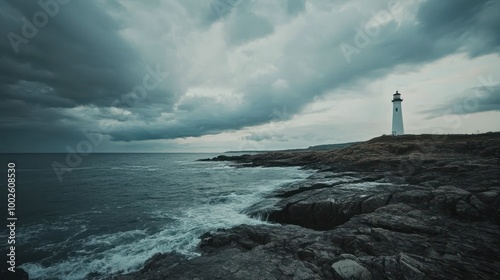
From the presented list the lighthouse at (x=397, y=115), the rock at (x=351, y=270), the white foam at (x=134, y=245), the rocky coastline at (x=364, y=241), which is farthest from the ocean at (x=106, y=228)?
the lighthouse at (x=397, y=115)

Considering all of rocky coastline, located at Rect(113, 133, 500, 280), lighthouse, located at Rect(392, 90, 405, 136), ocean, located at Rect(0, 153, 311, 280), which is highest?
lighthouse, located at Rect(392, 90, 405, 136)

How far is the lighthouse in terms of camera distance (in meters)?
69.5

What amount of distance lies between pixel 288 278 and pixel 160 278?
515cm

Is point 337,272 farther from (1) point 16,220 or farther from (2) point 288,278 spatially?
(1) point 16,220

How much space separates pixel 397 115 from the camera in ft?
230

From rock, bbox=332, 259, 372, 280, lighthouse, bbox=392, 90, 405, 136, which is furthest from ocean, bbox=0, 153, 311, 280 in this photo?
lighthouse, bbox=392, 90, 405, 136

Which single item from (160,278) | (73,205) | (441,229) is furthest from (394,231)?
(73,205)

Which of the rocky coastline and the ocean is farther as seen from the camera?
the ocean

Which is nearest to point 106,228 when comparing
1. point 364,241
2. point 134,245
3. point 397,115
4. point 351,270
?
point 134,245

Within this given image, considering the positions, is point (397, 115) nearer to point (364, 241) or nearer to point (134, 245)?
point (364, 241)

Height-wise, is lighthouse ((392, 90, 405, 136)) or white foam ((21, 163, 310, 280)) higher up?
lighthouse ((392, 90, 405, 136))

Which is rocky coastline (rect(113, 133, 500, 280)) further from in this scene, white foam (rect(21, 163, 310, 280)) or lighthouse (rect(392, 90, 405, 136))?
lighthouse (rect(392, 90, 405, 136))

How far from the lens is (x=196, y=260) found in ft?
33.1

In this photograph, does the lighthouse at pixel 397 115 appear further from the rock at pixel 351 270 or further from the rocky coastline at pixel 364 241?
the rock at pixel 351 270
